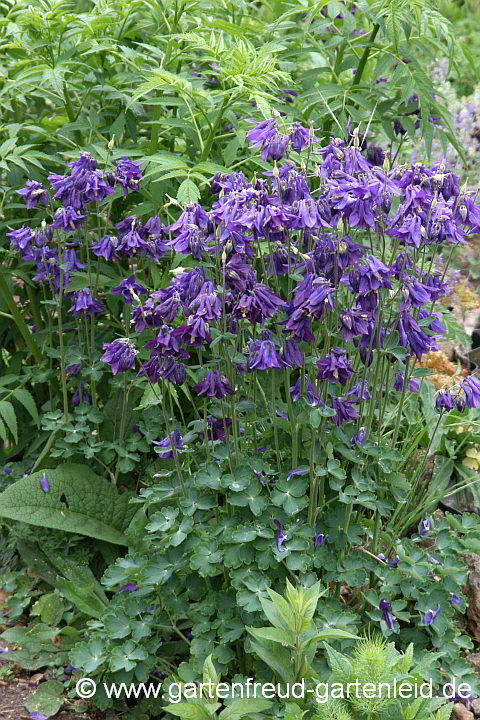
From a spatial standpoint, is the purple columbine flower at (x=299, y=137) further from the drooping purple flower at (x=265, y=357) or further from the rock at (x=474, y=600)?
the rock at (x=474, y=600)

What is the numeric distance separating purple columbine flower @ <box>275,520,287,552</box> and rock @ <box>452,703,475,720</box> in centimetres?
81

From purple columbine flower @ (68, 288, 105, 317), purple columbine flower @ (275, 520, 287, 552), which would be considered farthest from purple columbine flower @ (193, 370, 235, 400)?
purple columbine flower @ (68, 288, 105, 317)

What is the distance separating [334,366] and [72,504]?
1.25 m

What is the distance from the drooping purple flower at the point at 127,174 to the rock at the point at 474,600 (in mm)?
1723

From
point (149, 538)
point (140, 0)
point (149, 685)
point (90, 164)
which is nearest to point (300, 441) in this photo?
point (149, 538)

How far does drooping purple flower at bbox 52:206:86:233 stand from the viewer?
291cm

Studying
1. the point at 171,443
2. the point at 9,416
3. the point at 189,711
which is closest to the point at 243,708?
the point at 189,711

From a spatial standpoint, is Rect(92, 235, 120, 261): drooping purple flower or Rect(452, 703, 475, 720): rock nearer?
Rect(452, 703, 475, 720): rock

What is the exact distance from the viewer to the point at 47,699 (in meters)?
2.75

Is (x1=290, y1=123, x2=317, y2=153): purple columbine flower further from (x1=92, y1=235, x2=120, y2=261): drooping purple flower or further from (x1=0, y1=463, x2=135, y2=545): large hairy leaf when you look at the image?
(x1=0, y1=463, x2=135, y2=545): large hairy leaf

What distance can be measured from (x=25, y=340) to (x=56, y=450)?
1.87 feet

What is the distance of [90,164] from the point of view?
2834mm

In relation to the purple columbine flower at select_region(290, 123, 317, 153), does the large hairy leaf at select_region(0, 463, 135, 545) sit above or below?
below

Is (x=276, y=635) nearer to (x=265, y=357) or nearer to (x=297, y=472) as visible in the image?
(x=297, y=472)
